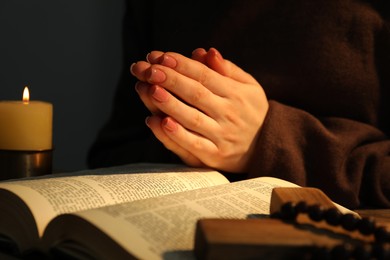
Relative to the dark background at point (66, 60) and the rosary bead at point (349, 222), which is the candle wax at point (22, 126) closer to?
the rosary bead at point (349, 222)

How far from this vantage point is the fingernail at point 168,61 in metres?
0.83

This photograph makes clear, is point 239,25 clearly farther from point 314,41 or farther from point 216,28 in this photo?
point 314,41

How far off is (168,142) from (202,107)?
7 cm

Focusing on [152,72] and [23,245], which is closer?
[23,245]

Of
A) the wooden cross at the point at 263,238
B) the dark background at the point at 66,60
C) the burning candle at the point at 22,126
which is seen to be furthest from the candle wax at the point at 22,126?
the dark background at the point at 66,60

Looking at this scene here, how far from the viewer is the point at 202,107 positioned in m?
0.86

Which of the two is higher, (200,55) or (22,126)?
(200,55)

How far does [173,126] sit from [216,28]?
14.8 inches

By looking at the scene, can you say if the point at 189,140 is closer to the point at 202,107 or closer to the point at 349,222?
the point at 202,107

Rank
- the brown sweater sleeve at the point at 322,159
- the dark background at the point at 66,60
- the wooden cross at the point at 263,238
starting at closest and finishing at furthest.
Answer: the wooden cross at the point at 263,238, the brown sweater sleeve at the point at 322,159, the dark background at the point at 66,60

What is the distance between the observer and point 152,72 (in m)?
0.80

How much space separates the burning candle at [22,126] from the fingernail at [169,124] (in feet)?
0.60

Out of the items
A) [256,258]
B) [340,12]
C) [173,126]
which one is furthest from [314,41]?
[256,258]

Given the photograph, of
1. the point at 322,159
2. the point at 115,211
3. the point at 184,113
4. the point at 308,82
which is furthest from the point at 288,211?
the point at 308,82
